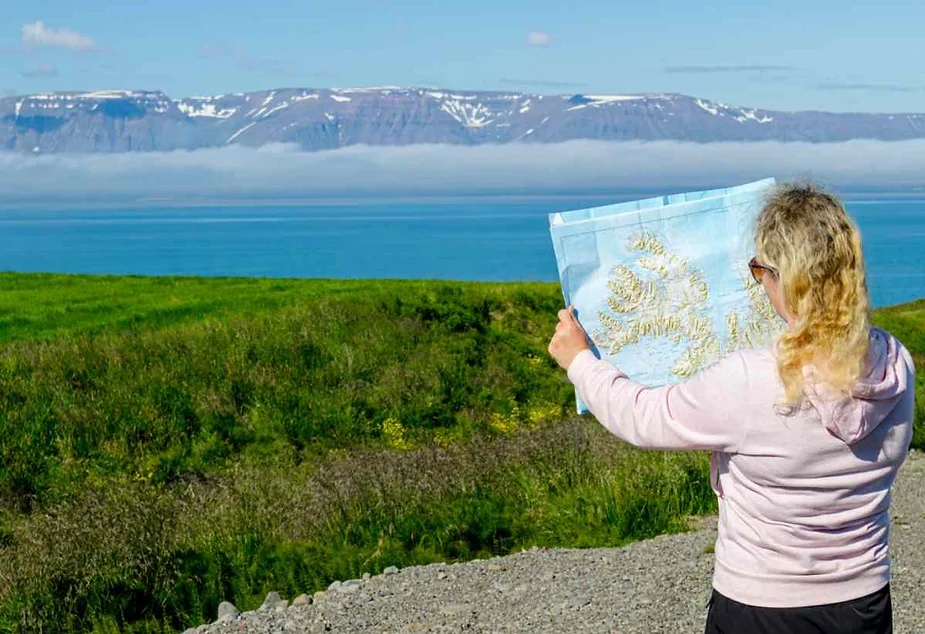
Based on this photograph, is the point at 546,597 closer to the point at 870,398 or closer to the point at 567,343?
the point at 567,343

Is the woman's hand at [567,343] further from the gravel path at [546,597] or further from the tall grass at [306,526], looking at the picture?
the tall grass at [306,526]

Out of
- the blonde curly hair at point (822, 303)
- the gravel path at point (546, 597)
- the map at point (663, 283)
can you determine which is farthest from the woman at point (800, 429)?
the gravel path at point (546, 597)

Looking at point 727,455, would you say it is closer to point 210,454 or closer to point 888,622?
point 888,622

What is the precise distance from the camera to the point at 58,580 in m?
10.1

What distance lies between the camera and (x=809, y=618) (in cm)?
324

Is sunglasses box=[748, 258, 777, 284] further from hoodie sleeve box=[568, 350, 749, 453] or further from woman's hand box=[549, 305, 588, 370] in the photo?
woman's hand box=[549, 305, 588, 370]

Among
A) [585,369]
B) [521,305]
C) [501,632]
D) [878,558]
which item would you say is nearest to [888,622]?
[878,558]

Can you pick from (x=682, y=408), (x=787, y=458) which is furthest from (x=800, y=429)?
(x=682, y=408)

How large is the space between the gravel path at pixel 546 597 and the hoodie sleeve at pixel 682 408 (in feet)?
12.8

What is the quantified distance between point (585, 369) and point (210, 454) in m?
14.3

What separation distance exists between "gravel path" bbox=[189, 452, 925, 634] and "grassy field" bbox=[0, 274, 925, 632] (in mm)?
1893

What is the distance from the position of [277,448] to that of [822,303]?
589 inches

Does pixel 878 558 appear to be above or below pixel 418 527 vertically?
above

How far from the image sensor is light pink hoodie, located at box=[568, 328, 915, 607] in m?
3.07
